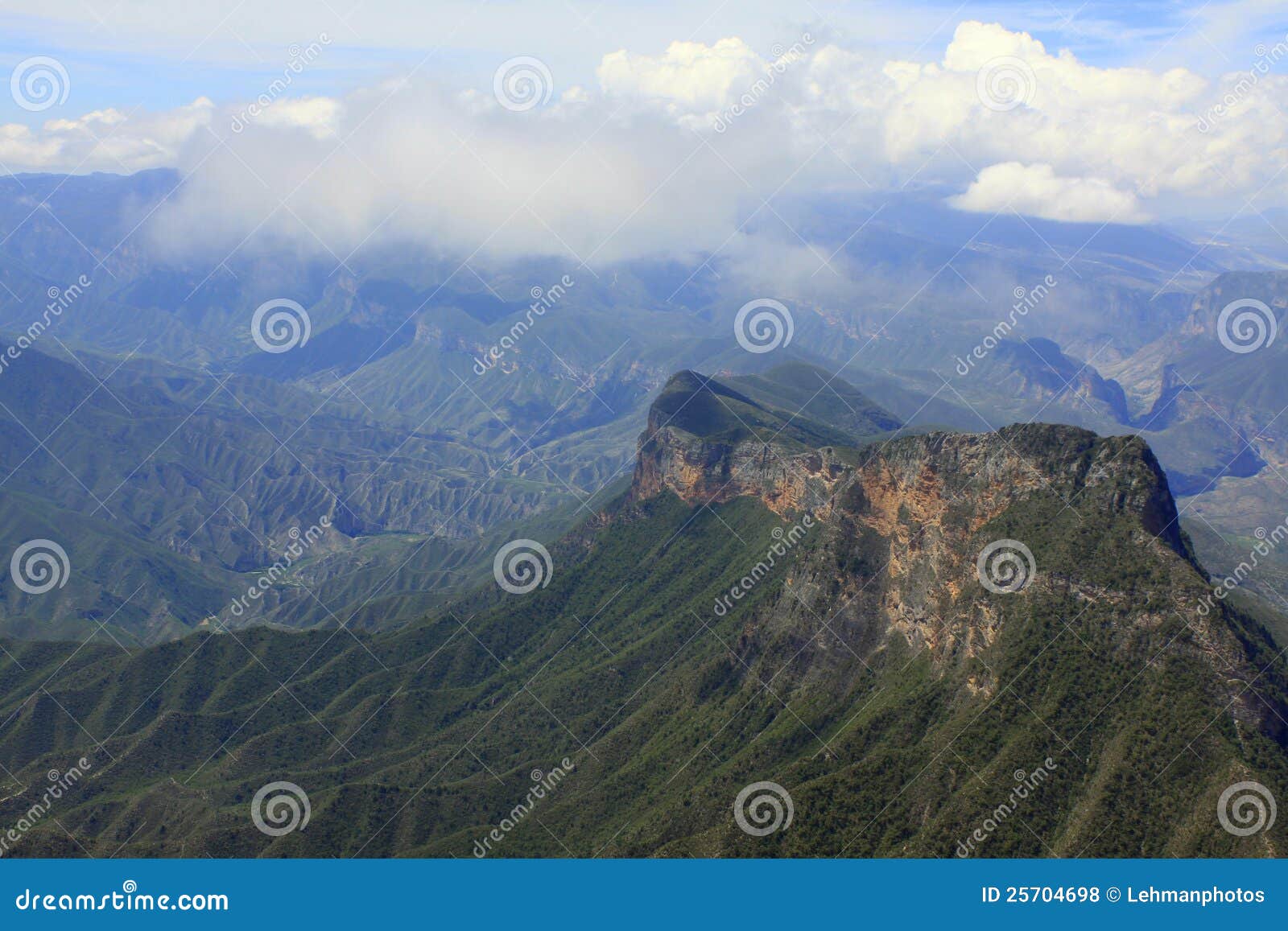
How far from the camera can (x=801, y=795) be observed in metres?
126

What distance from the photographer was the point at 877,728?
137 metres

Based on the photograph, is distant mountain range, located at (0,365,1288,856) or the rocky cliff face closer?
distant mountain range, located at (0,365,1288,856)

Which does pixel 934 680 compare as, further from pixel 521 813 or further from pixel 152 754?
pixel 152 754

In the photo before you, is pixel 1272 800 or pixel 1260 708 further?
pixel 1260 708

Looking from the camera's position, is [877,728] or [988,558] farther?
[877,728]

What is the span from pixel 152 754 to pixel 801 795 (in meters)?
123

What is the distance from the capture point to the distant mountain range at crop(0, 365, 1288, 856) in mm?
110125

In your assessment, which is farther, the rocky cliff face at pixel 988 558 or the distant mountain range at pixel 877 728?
the rocky cliff face at pixel 988 558

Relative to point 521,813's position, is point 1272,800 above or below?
above

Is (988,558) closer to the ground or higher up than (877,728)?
higher up

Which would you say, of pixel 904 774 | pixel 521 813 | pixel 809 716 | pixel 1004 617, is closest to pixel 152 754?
pixel 521 813

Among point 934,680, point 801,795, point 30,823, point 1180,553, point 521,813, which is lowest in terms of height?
point 30,823

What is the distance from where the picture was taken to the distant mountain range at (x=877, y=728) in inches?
4336

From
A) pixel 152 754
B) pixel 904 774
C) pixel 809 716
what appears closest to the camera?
pixel 904 774
